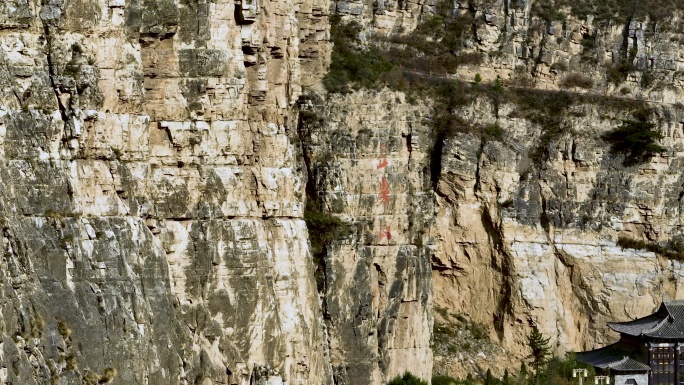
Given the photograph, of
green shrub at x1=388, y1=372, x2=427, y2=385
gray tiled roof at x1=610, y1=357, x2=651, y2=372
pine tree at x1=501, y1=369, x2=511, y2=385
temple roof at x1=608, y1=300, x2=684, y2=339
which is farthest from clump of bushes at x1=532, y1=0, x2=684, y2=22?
green shrub at x1=388, y1=372, x2=427, y2=385

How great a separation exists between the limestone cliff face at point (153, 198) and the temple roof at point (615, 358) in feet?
45.8

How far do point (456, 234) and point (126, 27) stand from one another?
24407 mm

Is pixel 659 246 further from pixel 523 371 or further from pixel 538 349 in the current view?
pixel 523 371

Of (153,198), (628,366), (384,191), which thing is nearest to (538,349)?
(628,366)

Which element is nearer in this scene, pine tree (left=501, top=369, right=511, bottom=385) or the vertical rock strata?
the vertical rock strata

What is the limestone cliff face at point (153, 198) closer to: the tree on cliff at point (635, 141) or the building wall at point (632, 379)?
the building wall at point (632, 379)

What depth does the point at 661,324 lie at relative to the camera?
84.2 m

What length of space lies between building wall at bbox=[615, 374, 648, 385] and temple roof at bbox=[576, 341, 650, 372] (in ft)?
0.94

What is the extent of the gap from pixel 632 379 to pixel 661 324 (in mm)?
2537

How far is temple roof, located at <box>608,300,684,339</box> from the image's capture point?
83.9 meters

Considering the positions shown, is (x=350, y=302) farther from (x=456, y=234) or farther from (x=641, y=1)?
(x=641, y=1)

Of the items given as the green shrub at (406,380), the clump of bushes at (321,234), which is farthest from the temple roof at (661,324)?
the clump of bushes at (321,234)

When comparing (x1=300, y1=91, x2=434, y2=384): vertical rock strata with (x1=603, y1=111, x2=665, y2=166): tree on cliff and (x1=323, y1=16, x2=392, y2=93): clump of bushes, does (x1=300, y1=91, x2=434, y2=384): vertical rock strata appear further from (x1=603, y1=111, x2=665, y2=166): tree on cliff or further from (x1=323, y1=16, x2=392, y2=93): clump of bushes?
(x1=603, y1=111, x2=665, y2=166): tree on cliff

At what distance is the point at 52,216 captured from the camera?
62406mm
